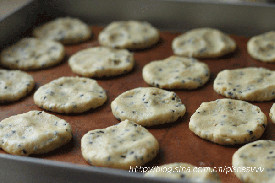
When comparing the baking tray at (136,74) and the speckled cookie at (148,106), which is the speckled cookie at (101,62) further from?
the speckled cookie at (148,106)

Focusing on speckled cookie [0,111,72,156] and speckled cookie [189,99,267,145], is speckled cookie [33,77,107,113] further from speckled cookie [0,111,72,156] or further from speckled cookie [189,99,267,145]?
speckled cookie [189,99,267,145]

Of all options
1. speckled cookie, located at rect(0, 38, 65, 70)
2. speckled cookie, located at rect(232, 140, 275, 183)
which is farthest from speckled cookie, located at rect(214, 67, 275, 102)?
speckled cookie, located at rect(0, 38, 65, 70)

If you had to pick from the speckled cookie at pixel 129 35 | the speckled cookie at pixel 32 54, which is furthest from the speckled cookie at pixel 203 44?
the speckled cookie at pixel 32 54

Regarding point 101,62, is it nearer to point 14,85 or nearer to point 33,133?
point 14,85

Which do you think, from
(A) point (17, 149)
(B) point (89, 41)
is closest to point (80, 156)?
(A) point (17, 149)

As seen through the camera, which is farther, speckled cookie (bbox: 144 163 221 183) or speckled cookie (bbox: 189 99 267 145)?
speckled cookie (bbox: 189 99 267 145)

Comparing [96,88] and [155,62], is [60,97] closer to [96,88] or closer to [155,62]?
[96,88]
